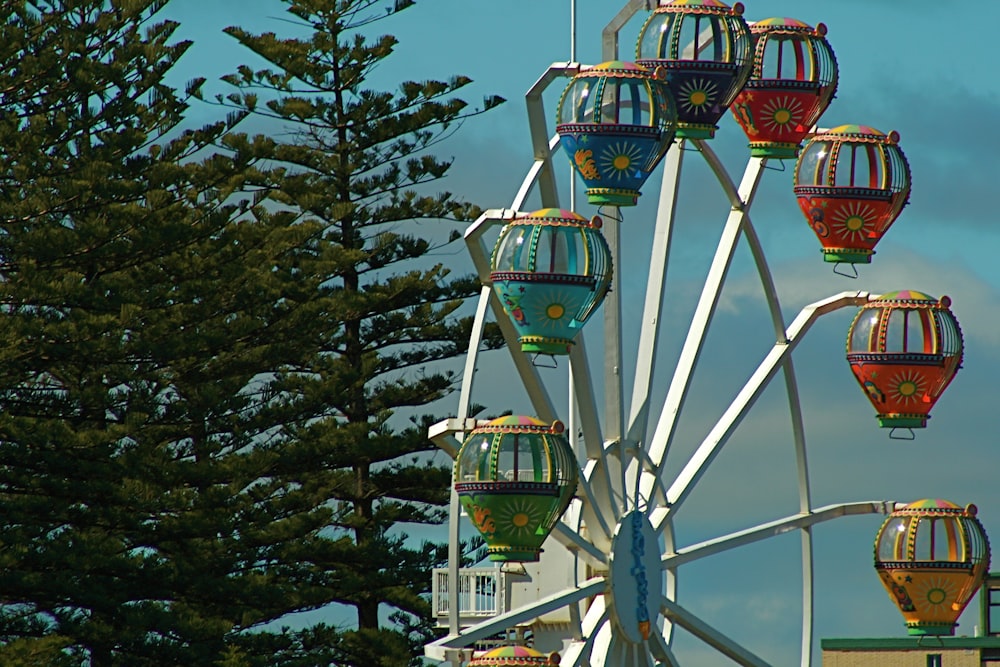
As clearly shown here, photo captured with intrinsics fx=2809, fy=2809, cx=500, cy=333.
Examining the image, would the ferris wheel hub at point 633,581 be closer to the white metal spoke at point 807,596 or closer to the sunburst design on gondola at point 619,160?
the white metal spoke at point 807,596

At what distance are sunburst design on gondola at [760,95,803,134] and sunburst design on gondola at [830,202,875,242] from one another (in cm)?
84

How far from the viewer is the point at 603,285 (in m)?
19.3

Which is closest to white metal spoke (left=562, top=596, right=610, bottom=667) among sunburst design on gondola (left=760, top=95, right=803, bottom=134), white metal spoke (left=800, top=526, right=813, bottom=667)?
white metal spoke (left=800, top=526, right=813, bottom=667)

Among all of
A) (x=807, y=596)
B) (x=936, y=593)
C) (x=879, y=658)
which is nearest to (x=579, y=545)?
(x=807, y=596)

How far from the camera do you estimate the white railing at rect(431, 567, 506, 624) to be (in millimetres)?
22425

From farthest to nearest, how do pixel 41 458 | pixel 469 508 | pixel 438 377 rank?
pixel 438 377
pixel 41 458
pixel 469 508

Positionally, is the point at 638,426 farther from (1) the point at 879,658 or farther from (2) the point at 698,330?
(1) the point at 879,658

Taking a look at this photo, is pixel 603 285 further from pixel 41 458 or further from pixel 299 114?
→ pixel 299 114

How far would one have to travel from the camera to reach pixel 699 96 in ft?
68.3

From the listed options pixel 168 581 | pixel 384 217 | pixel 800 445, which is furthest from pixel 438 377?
pixel 800 445

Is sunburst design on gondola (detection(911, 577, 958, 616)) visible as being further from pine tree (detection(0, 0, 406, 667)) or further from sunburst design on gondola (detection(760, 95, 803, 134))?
pine tree (detection(0, 0, 406, 667))

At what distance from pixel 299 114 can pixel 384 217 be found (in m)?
1.66

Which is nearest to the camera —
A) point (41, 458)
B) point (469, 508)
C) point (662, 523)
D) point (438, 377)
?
point (469, 508)

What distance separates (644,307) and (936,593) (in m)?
3.24
